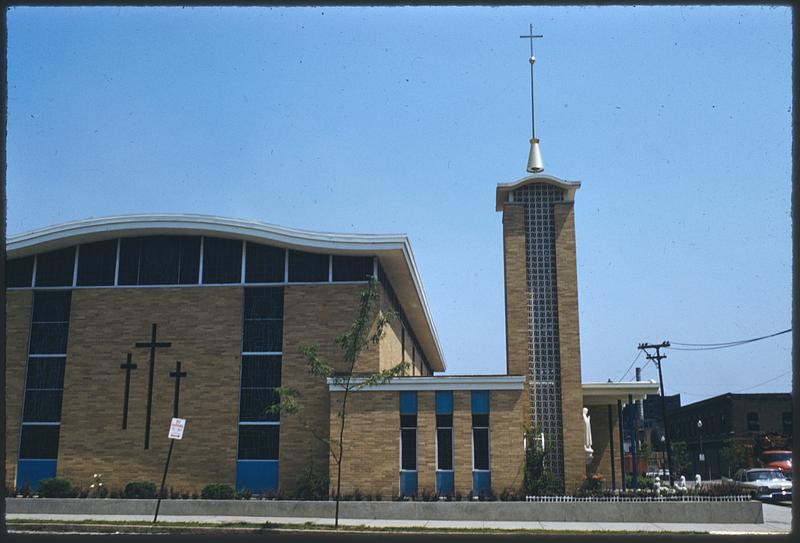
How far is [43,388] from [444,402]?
50.8 feet

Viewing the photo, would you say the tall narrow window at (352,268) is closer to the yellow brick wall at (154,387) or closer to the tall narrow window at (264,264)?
the tall narrow window at (264,264)

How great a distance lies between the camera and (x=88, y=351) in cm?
2998

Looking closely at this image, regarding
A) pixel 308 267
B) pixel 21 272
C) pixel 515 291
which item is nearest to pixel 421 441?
pixel 515 291

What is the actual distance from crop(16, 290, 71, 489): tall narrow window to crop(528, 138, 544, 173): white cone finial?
19.0m

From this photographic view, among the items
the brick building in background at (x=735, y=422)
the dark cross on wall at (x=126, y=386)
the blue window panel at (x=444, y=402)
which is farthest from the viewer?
the brick building in background at (x=735, y=422)

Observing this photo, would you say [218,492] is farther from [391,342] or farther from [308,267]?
[391,342]

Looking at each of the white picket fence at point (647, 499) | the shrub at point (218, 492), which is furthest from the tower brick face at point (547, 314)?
the shrub at point (218, 492)

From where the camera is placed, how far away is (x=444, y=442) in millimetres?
26578

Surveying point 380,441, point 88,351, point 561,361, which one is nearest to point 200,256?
point 88,351

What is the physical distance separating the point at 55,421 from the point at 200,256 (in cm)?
818

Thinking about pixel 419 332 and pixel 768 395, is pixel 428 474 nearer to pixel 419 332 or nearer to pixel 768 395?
pixel 419 332

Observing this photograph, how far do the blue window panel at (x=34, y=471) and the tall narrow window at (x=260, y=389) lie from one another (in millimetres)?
7154

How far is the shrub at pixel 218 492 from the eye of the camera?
25.3 metres

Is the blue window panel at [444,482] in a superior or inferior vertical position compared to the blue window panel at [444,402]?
inferior
